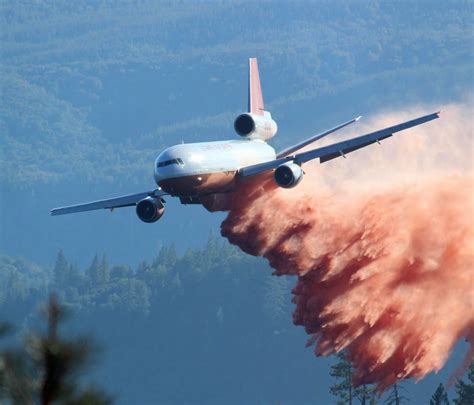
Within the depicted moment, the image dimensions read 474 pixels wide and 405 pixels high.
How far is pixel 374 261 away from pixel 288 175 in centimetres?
567

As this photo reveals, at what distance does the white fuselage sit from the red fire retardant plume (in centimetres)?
143

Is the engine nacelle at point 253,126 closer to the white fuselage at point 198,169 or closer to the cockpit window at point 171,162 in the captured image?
the white fuselage at point 198,169

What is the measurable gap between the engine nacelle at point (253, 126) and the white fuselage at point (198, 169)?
19.0 ft

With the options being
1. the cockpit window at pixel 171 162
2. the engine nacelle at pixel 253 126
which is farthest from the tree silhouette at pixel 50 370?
the engine nacelle at pixel 253 126

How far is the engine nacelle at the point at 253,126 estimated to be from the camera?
78188mm

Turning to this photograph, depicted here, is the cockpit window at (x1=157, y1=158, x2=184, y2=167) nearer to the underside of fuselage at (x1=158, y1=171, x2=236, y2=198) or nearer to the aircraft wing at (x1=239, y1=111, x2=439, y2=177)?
the underside of fuselage at (x1=158, y1=171, x2=236, y2=198)

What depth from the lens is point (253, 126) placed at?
78.3m

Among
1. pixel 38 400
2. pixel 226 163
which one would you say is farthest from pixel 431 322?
pixel 38 400

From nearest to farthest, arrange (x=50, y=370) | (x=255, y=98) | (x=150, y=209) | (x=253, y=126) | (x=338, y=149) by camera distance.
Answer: (x=50, y=370) → (x=338, y=149) → (x=150, y=209) → (x=253, y=126) → (x=255, y=98)

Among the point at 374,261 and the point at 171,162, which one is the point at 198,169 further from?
the point at 374,261

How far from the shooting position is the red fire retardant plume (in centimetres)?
6738

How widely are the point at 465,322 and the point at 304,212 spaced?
29.3 feet

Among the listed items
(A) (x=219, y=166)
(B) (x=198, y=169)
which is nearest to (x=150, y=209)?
(A) (x=219, y=166)

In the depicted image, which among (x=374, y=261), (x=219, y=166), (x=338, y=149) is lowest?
(x=374, y=261)
